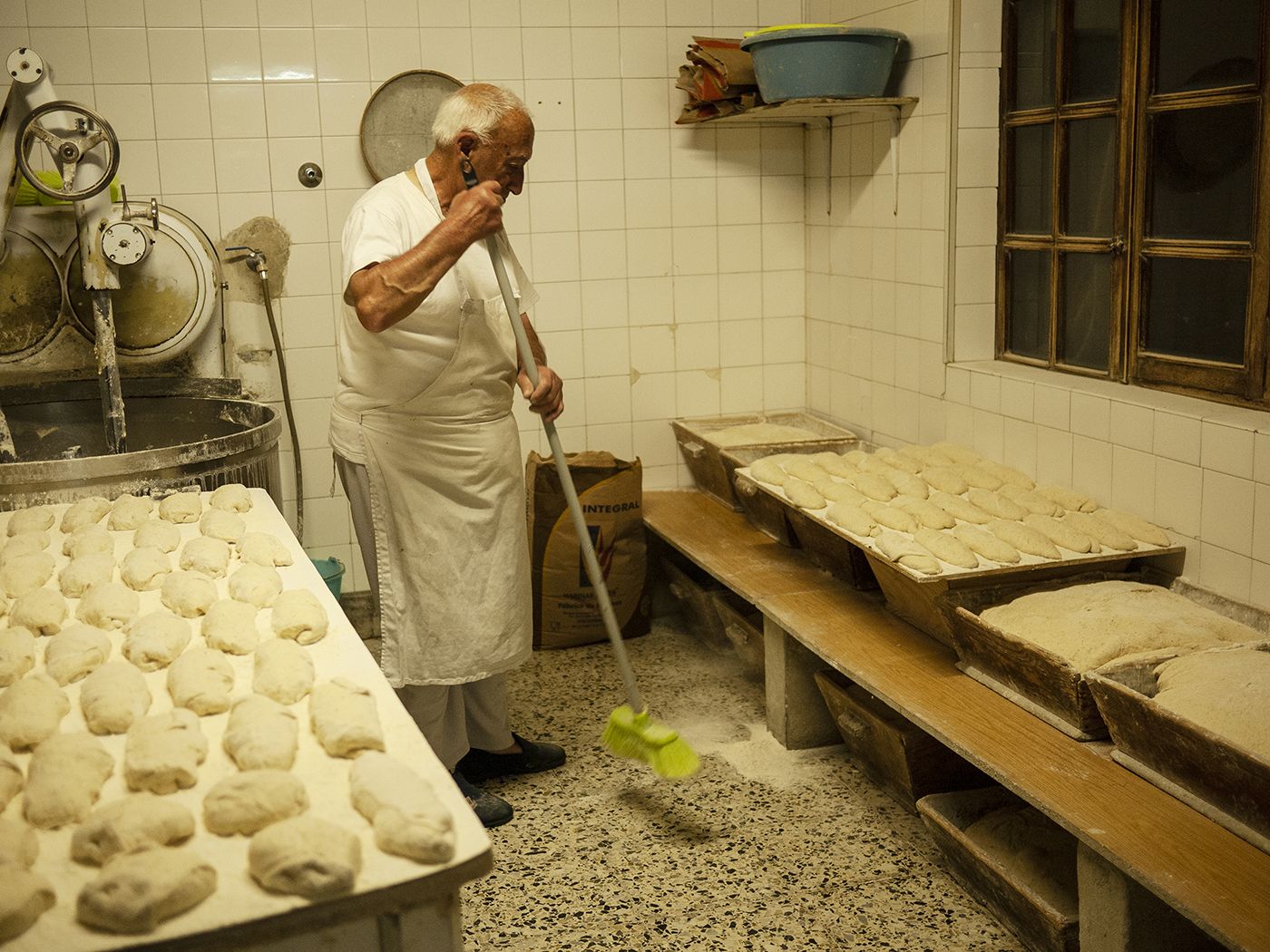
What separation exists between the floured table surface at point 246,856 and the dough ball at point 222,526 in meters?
0.60

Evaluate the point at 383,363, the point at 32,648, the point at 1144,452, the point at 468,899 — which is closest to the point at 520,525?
the point at 383,363

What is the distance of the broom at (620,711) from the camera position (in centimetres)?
248

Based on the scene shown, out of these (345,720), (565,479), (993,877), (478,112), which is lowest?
(993,877)

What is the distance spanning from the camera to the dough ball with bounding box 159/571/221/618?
77.3 inches

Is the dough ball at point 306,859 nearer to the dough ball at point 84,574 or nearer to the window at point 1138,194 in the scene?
the dough ball at point 84,574

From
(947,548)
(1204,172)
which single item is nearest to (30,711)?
(947,548)

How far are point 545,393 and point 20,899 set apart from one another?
171 centimetres

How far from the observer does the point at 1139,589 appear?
2.50 m

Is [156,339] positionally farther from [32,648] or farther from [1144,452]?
[1144,452]

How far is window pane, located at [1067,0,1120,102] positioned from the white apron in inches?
65.4

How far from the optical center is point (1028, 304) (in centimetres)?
345

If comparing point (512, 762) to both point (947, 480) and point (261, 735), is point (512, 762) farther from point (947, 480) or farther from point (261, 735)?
point (261, 735)

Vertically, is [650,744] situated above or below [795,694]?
above

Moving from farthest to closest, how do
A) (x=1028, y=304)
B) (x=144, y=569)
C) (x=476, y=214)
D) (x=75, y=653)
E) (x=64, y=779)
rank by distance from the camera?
(x=1028, y=304) → (x=476, y=214) → (x=144, y=569) → (x=75, y=653) → (x=64, y=779)
